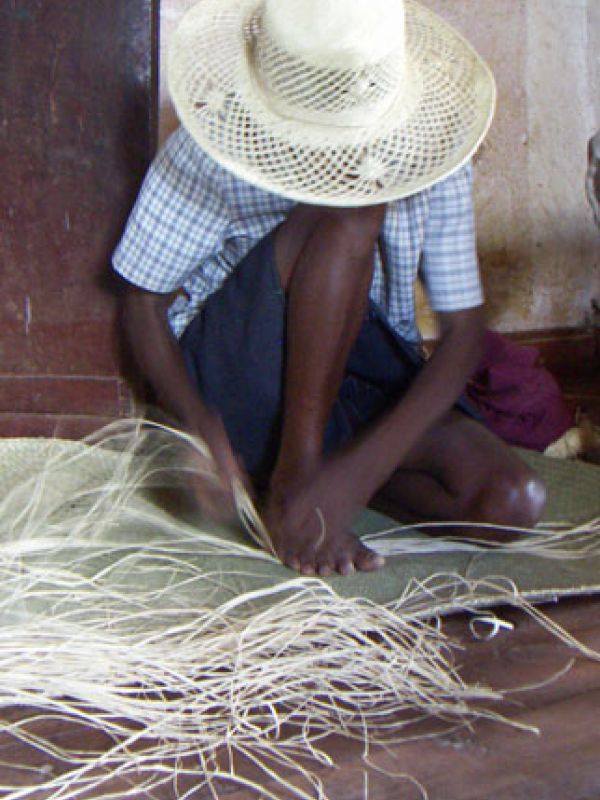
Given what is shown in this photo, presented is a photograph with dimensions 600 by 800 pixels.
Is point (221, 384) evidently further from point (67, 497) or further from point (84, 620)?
point (84, 620)

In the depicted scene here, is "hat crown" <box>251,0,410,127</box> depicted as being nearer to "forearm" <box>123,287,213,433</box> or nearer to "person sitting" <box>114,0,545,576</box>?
"person sitting" <box>114,0,545,576</box>

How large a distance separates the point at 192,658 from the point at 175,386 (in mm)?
592

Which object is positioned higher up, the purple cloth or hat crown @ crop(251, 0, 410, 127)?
hat crown @ crop(251, 0, 410, 127)

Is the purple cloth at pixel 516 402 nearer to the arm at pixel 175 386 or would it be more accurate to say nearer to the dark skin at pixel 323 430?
the dark skin at pixel 323 430

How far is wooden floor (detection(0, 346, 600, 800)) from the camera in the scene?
38.5 inches

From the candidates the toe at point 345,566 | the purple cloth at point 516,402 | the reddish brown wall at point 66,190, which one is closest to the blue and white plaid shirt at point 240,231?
the reddish brown wall at point 66,190

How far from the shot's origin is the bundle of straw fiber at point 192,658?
1.03 metres

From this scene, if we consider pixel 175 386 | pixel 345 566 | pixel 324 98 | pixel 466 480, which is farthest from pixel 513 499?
pixel 324 98

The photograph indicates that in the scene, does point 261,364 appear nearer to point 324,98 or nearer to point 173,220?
point 173,220

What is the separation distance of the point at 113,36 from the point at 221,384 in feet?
2.49

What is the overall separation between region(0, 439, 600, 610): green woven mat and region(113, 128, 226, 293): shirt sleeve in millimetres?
385

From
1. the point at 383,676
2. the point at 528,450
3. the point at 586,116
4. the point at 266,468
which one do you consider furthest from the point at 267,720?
the point at 586,116

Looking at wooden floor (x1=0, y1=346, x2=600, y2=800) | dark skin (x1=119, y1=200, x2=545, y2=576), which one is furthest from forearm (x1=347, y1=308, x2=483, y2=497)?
wooden floor (x1=0, y1=346, x2=600, y2=800)

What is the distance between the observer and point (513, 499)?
1.65 metres
